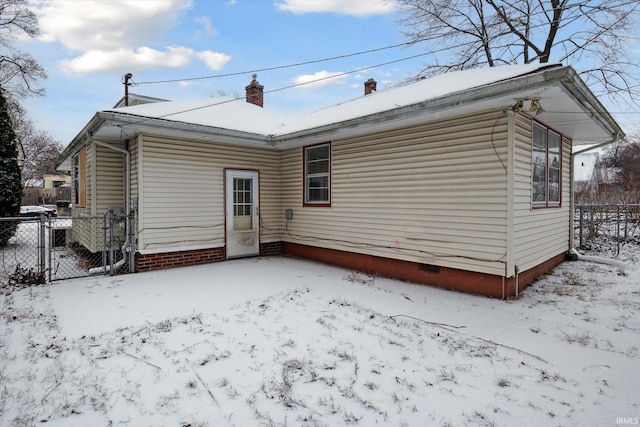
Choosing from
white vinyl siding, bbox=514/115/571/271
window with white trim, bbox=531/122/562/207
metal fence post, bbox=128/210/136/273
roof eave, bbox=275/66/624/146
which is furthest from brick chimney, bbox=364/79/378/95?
metal fence post, bbox=128/210/136/273

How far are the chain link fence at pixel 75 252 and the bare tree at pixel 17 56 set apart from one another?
11669 millimetres

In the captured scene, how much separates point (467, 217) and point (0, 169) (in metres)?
12.9

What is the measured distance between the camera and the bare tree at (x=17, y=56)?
16.3 m

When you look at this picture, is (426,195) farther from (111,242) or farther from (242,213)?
(111,242)

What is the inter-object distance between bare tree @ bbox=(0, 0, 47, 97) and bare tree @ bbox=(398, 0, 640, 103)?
17599mm

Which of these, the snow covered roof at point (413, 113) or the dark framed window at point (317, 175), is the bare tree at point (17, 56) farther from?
the dark framed window at point (317, 175)

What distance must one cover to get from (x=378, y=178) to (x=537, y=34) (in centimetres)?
1288

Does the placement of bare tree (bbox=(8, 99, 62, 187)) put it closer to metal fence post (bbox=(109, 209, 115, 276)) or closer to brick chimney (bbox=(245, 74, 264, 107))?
brick chimney (bbox=(245, 74, 264, 107))

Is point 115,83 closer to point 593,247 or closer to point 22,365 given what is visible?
point 22,365

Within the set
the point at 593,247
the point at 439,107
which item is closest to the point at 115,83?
the point at 439,107

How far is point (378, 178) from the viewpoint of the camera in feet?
22.9

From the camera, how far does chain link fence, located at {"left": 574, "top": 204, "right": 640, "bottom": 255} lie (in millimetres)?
9805

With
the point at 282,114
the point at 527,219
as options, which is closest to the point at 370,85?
the point at 282,114

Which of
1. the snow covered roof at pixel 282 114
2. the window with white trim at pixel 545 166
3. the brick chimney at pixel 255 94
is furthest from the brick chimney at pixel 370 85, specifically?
the window with white trim at pixel 545 166
